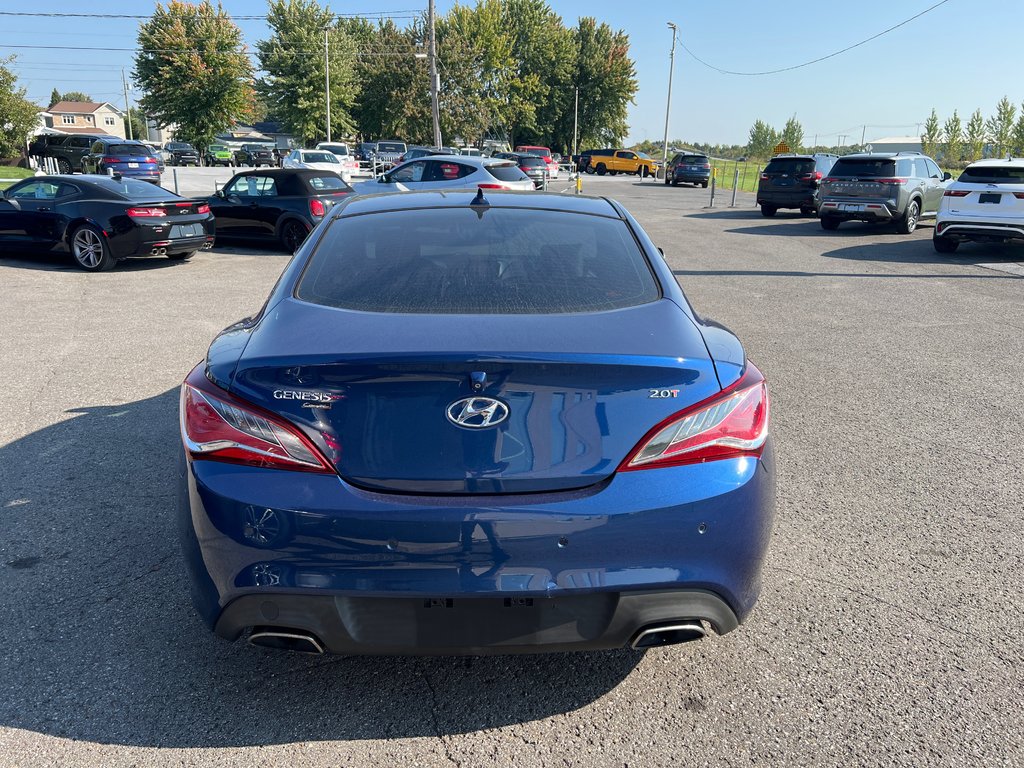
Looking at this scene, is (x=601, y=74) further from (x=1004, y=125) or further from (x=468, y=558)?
(x=468, y=558)

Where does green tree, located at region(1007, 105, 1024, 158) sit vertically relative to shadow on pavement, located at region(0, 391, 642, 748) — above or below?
above

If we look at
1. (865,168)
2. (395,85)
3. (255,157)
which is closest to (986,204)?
(865,168)

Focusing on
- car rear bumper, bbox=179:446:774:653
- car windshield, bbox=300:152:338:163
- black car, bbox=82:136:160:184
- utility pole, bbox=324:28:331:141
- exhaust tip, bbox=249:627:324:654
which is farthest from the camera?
utility pole, bbox=324:28:331:141

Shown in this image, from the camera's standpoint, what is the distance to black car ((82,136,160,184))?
33.5 metres

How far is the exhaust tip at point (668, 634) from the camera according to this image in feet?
7.45

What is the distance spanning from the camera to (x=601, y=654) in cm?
287

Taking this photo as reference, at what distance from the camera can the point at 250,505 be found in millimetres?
2197

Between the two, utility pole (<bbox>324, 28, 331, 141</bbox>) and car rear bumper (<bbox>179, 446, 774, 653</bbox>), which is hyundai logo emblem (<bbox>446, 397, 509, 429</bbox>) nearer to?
car rear bumper (<bbox>179, 446, 774, 653</bbox>)

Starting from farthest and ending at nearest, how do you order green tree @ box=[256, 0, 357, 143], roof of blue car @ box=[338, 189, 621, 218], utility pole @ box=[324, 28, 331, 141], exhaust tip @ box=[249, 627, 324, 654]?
green tree @ box=[256, 0, 357, 143]
utility pole @ box=[324, 28, 331, 141]
roof of blue car @ box=[338, 189, 621, 218]
exhaust tip @ box=[249, 627, 324, 654]

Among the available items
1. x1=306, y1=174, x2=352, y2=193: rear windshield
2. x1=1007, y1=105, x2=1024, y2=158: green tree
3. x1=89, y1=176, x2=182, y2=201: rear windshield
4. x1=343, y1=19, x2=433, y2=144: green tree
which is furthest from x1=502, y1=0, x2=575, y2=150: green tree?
x1=89, y1=176, x2=182, y2=201: rear windshield

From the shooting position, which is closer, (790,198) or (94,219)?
(94,219)

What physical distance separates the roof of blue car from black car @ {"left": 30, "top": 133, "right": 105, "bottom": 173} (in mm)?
38089

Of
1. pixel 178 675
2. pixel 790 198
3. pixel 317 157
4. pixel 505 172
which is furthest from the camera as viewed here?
pixel 317 157

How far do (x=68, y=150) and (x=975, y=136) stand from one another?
72657 millimetres
